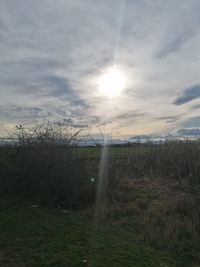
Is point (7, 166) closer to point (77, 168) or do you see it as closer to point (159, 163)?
point (77, 168)

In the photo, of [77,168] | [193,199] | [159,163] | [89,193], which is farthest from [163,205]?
[159,163]

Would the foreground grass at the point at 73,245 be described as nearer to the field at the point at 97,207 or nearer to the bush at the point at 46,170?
the field at the point at 97,207

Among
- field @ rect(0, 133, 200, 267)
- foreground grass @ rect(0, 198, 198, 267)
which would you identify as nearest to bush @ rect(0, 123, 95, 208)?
field @ rect(0, 133, 200, 267)

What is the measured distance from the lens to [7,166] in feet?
40.6

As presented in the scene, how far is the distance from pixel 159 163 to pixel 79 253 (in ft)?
30.7

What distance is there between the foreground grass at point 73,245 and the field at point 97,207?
16mm

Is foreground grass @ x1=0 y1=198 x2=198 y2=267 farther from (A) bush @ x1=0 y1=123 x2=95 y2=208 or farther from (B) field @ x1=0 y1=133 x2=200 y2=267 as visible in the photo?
(A) bush @ x1=0 y1=123 x2=95 y2=208

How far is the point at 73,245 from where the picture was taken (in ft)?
21.2

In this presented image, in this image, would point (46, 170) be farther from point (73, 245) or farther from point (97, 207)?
point (73, 245)

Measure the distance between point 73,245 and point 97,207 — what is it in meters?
3.58

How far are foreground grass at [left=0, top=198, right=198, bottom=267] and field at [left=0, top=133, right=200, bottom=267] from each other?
0.02 meters

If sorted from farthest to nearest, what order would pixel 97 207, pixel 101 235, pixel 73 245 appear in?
pixel 97 207, pixel 101 235, pixel 73 245

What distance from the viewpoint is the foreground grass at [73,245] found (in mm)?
5797

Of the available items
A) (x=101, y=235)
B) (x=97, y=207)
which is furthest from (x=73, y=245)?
(x=97, y=207)
